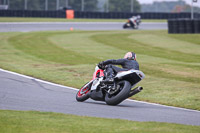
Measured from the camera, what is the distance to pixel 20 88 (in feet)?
39.3

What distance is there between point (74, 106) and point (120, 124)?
2.36 meters

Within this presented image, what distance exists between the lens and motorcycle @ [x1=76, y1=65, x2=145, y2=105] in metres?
9.05

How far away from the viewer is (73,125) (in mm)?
7066

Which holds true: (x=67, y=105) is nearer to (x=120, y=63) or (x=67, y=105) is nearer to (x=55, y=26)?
(x=120, y=63)

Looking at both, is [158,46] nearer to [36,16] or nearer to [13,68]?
[13,68]

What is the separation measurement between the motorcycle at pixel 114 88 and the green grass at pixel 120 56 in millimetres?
1684

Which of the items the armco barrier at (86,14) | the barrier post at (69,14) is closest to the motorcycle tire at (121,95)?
the armco barrier at (86,14)

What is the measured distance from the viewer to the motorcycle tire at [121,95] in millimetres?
Result: 8984

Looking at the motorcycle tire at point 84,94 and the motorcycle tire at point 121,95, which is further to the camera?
the motorcycle tire at point 84,94

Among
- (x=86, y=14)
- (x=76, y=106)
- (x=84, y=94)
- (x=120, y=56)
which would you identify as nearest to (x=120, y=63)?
(x=84, y=94)

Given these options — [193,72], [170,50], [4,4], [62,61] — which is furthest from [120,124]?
[4,4]

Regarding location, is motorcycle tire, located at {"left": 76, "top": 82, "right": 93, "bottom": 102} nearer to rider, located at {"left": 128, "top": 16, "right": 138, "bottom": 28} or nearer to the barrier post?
rider, located at {"left": 128, "top": 16, "right": 138, "bottom": 28}

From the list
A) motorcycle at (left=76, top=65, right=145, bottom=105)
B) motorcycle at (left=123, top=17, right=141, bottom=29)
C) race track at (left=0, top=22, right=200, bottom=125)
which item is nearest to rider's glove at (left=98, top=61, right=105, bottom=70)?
motorcycle at (left=76, top=65, right=145, bottom=105)

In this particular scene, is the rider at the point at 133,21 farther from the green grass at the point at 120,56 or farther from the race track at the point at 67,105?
the race track at the point at 67,105
